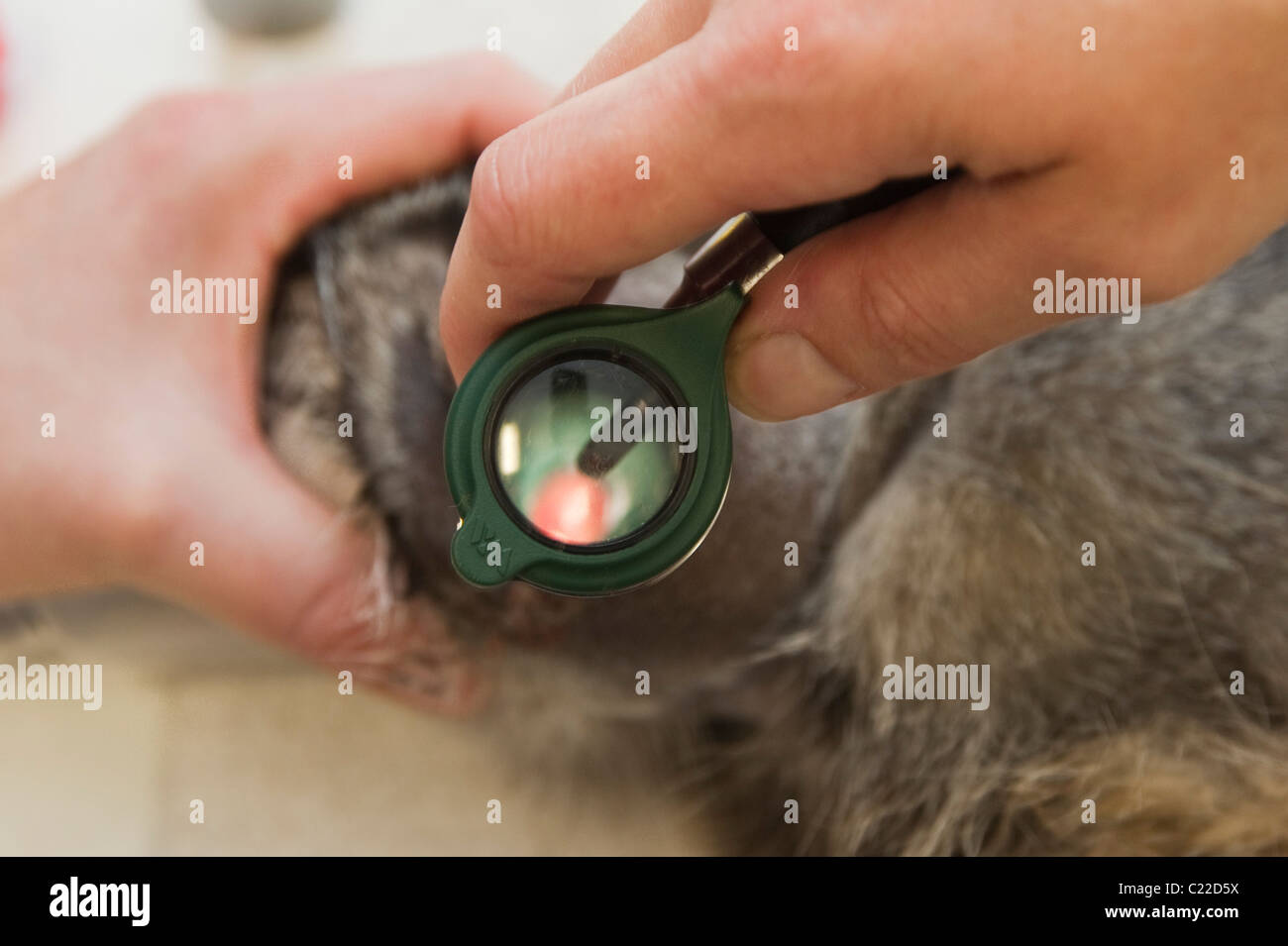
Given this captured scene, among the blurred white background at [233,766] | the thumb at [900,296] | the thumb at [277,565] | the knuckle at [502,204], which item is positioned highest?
the knuckle at [502,204]

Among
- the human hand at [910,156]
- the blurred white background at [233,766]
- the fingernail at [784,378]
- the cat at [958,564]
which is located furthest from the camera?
the blurred white background at [233,766]

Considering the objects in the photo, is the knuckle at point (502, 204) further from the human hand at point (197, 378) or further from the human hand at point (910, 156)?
the human hand at point (197, 378)

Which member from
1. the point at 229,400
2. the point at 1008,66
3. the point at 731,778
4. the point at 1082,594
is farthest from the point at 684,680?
the point at 1008,66

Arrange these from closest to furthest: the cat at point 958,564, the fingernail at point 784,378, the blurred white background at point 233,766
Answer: the fingernail at point 784,378 < the cat at point 958,564 < the blurred white background at point 233,766

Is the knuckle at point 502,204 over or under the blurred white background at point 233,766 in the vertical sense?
over

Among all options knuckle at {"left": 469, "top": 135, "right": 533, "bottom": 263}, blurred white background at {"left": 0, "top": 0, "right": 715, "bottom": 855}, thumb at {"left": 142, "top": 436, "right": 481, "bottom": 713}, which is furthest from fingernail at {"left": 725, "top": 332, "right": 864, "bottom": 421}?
blurred white background at {"left": 0, "top": 0, "right": 715, "bottom": 855}

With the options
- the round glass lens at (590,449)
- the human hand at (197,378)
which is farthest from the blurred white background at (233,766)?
the round glass lens at (590,449)

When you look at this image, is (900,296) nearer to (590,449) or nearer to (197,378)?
(590,449)
